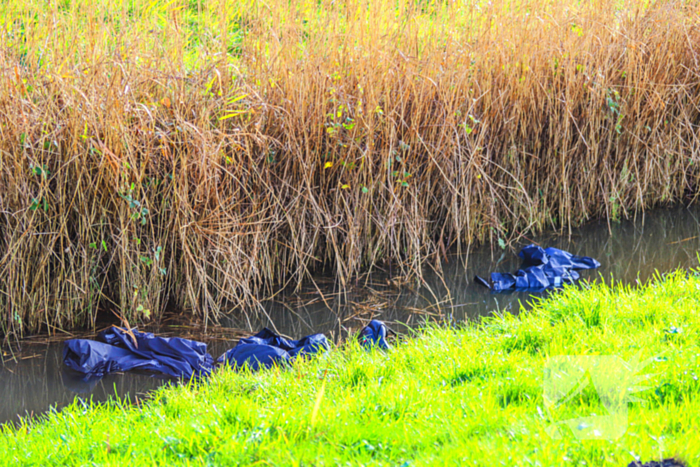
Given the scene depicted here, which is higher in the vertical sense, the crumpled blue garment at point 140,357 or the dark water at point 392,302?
the crumpled blue garment at point 140,357

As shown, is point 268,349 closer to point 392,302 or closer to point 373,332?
point 373,332

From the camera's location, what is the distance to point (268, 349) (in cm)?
315

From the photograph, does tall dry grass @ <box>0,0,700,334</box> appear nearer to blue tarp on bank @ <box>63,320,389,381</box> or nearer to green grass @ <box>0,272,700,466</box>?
blue tarp on bank @ <box>63,320,389,381</box>

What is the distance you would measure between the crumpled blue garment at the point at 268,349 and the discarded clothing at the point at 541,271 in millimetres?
1565

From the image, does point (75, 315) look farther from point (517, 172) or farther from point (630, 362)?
point (517, 172)

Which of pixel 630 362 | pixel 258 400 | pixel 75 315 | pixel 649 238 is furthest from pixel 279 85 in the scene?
pixel 649 238

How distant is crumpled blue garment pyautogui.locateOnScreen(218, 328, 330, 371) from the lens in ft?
10.0

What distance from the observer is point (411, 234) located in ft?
14.4

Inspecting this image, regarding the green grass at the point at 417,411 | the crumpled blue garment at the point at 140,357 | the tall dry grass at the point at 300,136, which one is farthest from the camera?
the tall dry grass at the point at 300,136

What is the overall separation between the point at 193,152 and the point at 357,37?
5.04 ft

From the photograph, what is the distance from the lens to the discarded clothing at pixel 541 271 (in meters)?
4.25

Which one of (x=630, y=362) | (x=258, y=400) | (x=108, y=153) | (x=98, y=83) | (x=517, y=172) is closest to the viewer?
(x=630, y=362)

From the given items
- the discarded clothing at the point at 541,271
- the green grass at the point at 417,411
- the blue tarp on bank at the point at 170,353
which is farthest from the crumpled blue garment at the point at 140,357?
the discarded clothing at the point at 541,271

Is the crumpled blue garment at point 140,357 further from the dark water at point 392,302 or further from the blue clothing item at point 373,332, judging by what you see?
the blue clothing item at point 373,332
